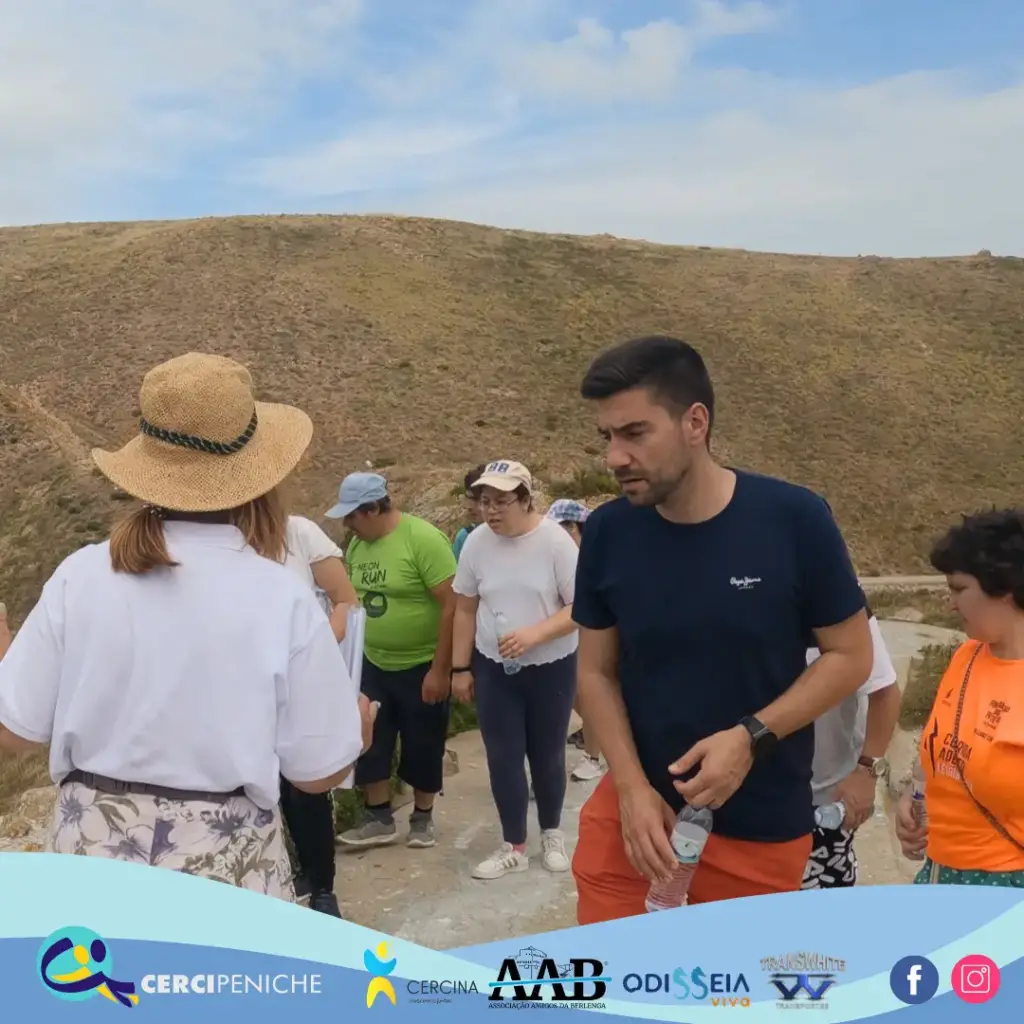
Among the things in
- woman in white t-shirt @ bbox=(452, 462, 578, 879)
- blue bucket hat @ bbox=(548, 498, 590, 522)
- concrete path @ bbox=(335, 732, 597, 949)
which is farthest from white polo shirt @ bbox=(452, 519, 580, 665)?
blue bucket hat @ bbox=(548, 498, 590, 522)

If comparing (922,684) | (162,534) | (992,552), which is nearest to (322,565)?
(162,534)

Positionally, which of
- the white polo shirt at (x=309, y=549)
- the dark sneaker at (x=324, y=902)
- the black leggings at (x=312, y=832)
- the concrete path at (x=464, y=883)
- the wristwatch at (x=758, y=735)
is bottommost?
the concrete path at (x=464, y=883)

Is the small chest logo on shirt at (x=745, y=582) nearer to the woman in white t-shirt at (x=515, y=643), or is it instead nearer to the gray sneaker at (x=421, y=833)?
the woman in white t-shirt at (x=515, y=643)

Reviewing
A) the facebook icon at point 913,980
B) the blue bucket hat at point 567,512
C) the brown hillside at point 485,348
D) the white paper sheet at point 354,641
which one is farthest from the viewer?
the brown hillside at point 485,348

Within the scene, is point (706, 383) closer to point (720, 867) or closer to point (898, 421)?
point (720, 867)

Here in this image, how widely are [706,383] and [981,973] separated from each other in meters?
1.40

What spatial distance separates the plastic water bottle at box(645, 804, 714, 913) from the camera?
226 cm

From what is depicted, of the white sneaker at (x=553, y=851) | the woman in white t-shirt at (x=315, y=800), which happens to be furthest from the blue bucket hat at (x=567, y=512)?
the woman in white t-shirt at (x=315, y=800)

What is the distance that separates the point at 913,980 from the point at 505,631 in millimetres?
2345

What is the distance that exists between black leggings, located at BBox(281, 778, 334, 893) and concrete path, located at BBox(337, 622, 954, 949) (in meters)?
0.41

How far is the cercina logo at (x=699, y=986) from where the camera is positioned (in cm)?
217

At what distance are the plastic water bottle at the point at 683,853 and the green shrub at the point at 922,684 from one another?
441 cm

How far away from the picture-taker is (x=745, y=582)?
2244mm

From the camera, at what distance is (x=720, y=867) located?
238cm
